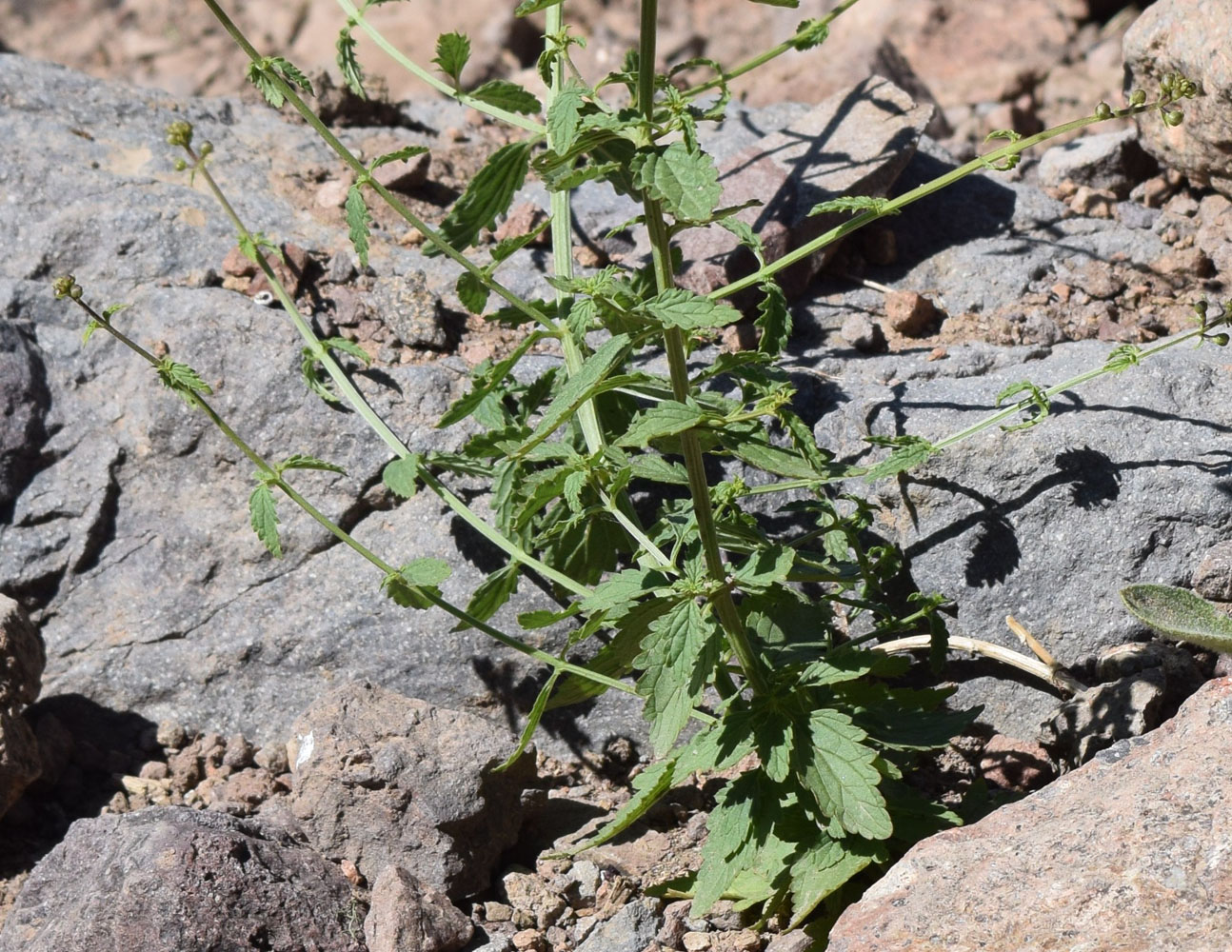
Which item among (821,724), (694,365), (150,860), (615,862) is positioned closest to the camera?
(821,724)

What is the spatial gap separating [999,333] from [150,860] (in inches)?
106

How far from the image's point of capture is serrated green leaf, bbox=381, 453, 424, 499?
3117 millimetres

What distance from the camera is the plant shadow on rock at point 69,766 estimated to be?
3.21 metres

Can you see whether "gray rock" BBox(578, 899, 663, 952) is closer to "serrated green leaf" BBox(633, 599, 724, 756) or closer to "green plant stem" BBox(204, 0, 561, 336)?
"serrated green leaf" BBox(633, 599, 724, 756)

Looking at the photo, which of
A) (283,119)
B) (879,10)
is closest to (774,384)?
(283,119)

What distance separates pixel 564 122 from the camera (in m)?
2.17

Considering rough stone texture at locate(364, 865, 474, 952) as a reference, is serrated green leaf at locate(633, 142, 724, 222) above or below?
above

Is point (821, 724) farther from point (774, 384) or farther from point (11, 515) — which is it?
point (11, 515)

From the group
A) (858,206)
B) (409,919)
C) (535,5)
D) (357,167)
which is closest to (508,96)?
(357,167)

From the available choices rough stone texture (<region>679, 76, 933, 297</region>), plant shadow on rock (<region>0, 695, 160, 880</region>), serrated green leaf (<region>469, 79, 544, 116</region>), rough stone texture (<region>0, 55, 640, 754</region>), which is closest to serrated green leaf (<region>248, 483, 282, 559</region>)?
rough stone texture (<region>0, 55, 640, 754</region>)

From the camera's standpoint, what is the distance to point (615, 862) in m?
2.99

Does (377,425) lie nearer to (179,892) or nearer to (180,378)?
(180,378)

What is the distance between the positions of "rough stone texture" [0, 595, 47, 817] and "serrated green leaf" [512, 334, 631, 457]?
→ 1750 mm

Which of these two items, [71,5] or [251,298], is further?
[71,5]
